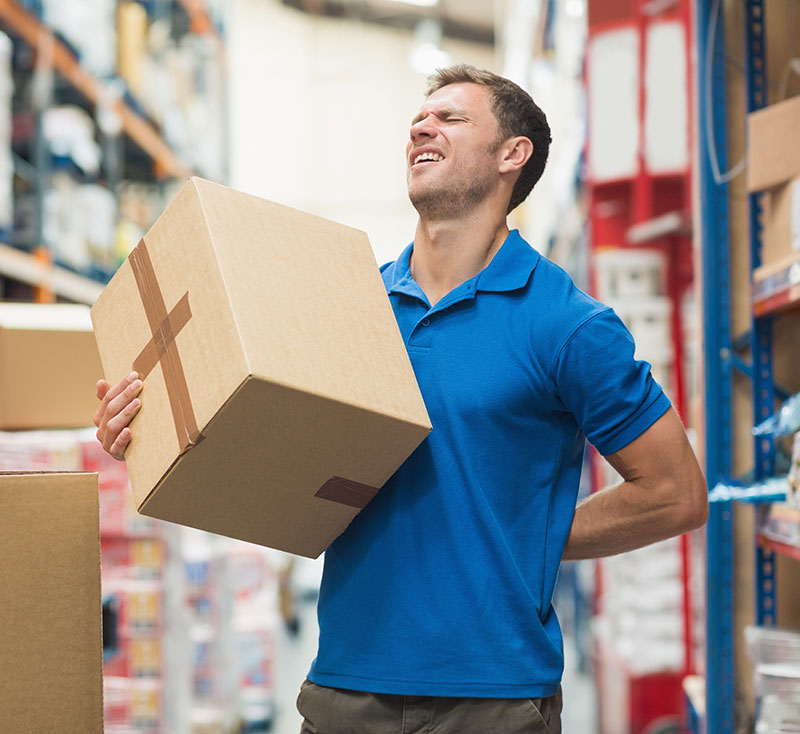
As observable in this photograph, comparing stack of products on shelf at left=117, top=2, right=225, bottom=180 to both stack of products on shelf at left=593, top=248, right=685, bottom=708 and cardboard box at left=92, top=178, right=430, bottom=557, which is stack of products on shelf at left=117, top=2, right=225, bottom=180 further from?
cardboard box at left=92, top=178, right=430, bottom=557

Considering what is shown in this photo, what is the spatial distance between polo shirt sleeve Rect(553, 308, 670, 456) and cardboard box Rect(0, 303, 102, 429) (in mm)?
1419

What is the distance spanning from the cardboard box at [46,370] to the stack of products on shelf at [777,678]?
67.9 inches

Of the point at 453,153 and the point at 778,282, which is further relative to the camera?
the point at 778,282

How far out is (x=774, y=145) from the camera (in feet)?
8.04

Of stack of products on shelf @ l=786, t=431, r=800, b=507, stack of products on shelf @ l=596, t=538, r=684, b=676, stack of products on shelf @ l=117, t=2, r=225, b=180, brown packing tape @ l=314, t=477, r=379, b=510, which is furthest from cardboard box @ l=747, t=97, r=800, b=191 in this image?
stack of products on shelf @ l=117, t=2, r=225, b=180

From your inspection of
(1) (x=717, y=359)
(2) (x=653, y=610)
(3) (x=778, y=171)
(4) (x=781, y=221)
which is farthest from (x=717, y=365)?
(2) (x=653, y=610)

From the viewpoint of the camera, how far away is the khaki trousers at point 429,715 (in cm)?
157

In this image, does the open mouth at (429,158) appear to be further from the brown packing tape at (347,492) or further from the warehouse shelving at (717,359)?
the warehouse shelving at (717,359)

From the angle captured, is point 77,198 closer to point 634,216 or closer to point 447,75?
point 634,216

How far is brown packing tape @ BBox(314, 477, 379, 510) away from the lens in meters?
1.57

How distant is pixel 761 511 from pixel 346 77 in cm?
1283

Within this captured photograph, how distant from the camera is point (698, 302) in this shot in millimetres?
3146

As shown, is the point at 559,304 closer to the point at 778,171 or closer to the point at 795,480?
the point at 795,480

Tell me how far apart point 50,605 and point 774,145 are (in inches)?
73.4
